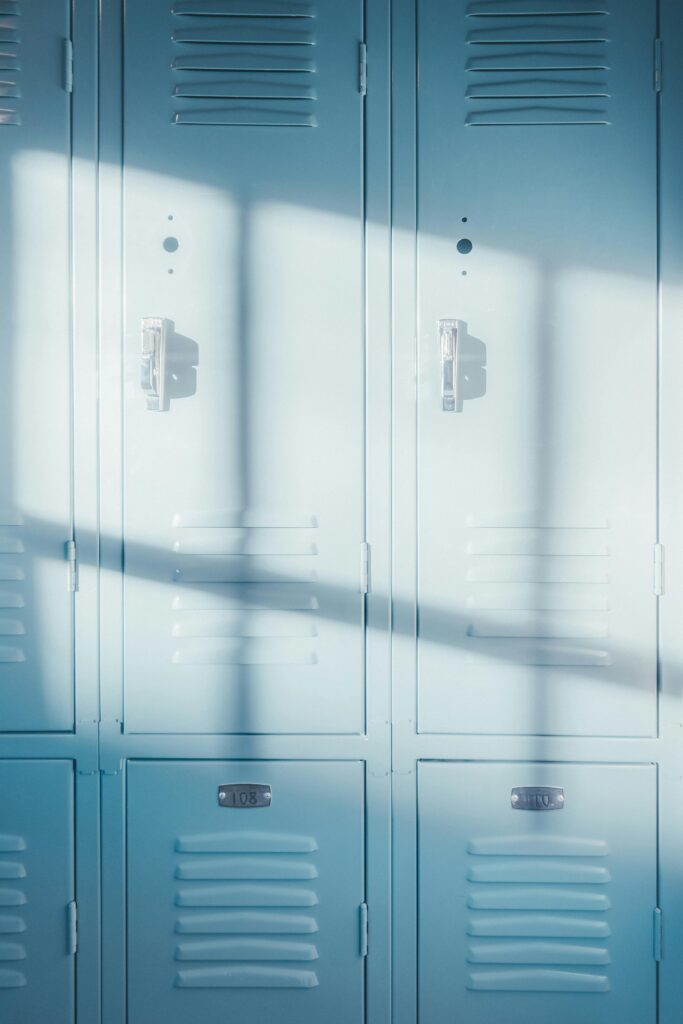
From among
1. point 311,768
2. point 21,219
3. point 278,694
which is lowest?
point 311,768

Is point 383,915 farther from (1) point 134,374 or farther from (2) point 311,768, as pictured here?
(1) point 134,374

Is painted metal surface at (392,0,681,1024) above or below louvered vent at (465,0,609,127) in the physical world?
below

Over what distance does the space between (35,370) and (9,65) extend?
0.65 metres

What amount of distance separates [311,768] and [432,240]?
115 cm

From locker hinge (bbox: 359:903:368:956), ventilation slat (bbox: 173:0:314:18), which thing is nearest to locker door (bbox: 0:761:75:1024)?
locker hinge (bbox: 359:903:368:956)

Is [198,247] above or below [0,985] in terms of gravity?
above

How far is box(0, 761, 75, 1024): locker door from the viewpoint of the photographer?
173cm

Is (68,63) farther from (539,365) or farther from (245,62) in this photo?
(539,365)

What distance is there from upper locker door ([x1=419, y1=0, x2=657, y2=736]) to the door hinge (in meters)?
0.12

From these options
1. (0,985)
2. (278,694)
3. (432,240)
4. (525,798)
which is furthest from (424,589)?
(0,985)

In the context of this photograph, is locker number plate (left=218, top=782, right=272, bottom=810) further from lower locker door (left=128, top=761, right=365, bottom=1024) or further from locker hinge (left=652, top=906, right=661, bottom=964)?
locker hinge (left=652, top=906, right=661, bottom=964)

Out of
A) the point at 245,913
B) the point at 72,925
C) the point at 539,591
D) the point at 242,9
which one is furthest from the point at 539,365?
the point at 72,925

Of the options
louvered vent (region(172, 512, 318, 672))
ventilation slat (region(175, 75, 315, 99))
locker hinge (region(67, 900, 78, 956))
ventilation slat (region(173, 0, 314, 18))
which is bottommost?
locker hinge (region(67, 900, 78, 956))

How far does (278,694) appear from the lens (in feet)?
5.65
